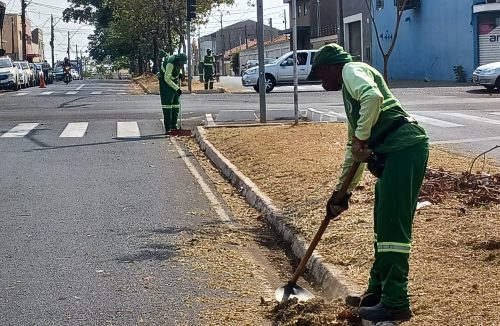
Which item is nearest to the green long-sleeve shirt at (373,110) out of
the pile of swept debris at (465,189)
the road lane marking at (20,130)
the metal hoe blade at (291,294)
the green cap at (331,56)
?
the green cap at (331,56)

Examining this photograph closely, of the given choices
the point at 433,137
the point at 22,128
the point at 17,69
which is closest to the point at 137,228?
A: the point at 433,137

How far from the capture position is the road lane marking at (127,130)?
1809 centimetres

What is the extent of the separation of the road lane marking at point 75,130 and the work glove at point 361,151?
44.5 feet

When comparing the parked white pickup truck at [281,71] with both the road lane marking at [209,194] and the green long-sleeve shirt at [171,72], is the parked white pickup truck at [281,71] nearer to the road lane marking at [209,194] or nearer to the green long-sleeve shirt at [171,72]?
the green long-sleeve shirt at [171,72]

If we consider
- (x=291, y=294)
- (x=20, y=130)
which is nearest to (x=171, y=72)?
(x=20, y=130)

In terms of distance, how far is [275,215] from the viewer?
9.03 m

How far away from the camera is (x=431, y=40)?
145 feet

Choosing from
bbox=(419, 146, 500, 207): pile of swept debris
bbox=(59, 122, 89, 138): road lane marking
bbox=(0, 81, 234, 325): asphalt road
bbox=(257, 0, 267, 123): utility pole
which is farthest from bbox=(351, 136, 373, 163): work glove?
bbox=(59, 122, 89, 138): road lane marking

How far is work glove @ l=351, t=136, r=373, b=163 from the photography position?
488 centimetres

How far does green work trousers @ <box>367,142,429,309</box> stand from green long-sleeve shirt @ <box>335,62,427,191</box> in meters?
0.06

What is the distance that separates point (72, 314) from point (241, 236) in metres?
2.88

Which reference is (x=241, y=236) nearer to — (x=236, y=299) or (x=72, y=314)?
(x=236, y=299)

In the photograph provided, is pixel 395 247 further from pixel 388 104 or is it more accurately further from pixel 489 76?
pixel 489 76

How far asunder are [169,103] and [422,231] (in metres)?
11.1
